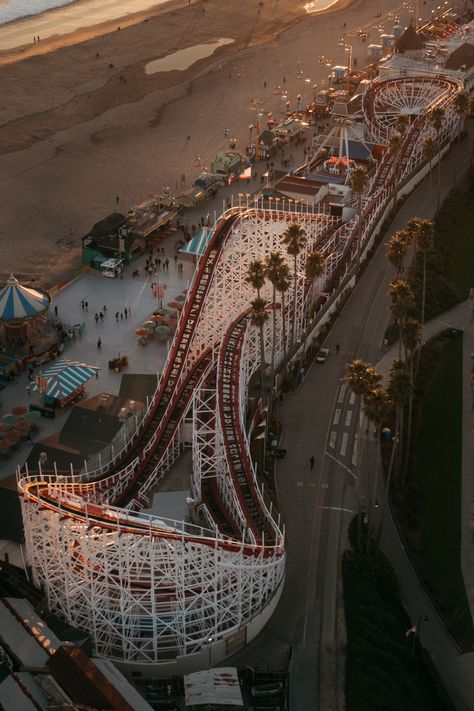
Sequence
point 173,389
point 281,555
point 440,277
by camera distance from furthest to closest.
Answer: point 440,277, point 173,389, point 281,555

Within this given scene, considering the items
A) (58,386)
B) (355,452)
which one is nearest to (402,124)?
(355,452)

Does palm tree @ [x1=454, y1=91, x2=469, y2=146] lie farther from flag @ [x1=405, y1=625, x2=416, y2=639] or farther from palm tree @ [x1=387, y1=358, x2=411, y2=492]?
flag @ [x1=405, y1=625, x2=416, y2=639]

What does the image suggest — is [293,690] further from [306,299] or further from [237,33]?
[237,33]

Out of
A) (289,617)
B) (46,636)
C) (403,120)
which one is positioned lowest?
(289,617)

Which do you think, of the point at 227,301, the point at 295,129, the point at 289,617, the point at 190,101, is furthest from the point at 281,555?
the point at 190,101

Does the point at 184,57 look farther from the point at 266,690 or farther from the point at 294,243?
the point at 266,690

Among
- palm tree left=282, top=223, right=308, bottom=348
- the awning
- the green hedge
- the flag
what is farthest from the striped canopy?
the flag

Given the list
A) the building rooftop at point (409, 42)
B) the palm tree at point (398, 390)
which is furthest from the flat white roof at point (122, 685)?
the building rooftop at point (409, 42)
